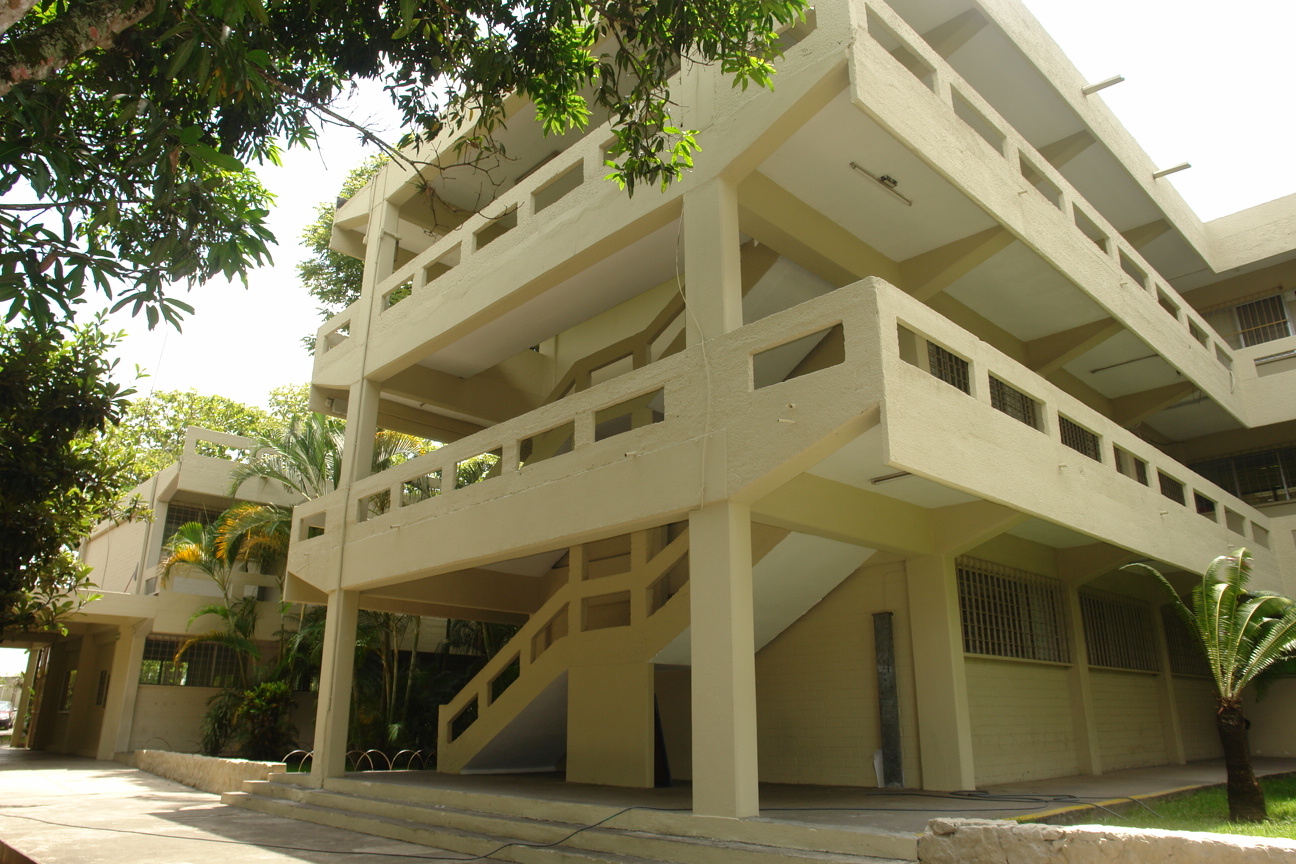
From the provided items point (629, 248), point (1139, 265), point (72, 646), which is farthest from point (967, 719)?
point (72, 646)

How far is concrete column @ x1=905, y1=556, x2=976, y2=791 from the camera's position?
32.0ft

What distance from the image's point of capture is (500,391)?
1526 cm

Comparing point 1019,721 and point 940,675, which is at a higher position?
point 940,675

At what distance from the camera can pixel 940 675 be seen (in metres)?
10.0

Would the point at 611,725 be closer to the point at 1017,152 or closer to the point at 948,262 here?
the point at 948,262

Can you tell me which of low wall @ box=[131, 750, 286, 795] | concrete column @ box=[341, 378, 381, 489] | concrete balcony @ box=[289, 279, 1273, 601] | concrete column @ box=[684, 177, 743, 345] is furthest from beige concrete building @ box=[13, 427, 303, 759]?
concrete column @ box=[684, 177, 743, 345]

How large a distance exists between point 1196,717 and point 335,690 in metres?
14.6

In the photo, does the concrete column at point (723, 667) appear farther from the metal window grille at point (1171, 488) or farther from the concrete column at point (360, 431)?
the metal window grille at point (1171, 488)

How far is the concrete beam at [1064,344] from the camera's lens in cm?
1235

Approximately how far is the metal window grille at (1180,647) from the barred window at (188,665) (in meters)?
18.8

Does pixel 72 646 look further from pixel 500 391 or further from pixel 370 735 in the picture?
pixel 500 391

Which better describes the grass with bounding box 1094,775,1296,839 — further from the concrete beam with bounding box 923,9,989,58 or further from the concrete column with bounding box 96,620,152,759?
the concrete column with bounding box 96,620,152,759

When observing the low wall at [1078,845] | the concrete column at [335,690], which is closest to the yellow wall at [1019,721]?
the low wall at [1078,845]

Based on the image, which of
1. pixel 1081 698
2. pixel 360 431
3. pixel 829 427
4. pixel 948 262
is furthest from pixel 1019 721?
pixel 360 431
